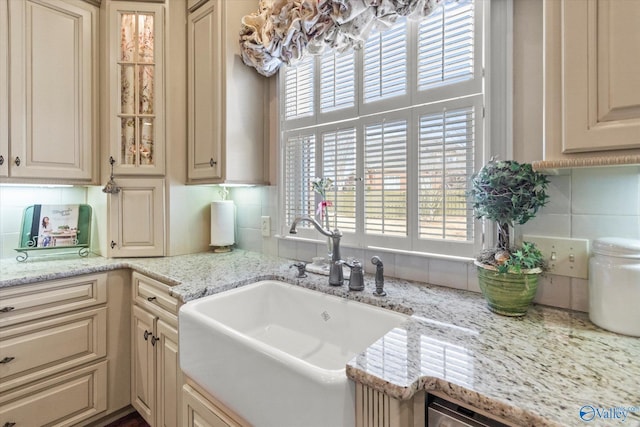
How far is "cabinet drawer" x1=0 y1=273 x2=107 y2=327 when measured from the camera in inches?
54.6

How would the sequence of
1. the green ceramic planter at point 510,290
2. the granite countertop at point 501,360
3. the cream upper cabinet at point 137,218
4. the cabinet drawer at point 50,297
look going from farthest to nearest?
the cream upper cabinet at point 137,218 < the cabinet drawer at point 50,297 < the green ceramic planter at point 510,290 < the granite countertop at point 501,360

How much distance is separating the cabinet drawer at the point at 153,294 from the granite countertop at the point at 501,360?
0.23m

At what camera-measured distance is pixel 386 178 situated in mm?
1405

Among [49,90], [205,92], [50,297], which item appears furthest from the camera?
[205,92]

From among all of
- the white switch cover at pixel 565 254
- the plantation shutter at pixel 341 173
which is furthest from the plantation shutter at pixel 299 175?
the white switch cover at pixel 565 254

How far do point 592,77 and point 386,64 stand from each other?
0.86 metres

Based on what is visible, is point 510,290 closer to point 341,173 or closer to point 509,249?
point 509,249

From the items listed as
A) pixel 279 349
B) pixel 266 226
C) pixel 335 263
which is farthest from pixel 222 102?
pixel 279 349

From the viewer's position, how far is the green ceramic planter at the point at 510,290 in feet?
2.96

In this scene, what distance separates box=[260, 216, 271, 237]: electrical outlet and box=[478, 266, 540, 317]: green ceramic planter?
1.30 m

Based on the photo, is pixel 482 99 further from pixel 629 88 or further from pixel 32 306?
pixel 32 306

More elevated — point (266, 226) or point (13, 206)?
point (13, 206)

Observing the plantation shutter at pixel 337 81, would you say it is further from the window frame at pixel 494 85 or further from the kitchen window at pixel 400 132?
the window frame at pixel 494 85

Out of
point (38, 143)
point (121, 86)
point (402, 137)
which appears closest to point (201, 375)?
point (402, 137)
